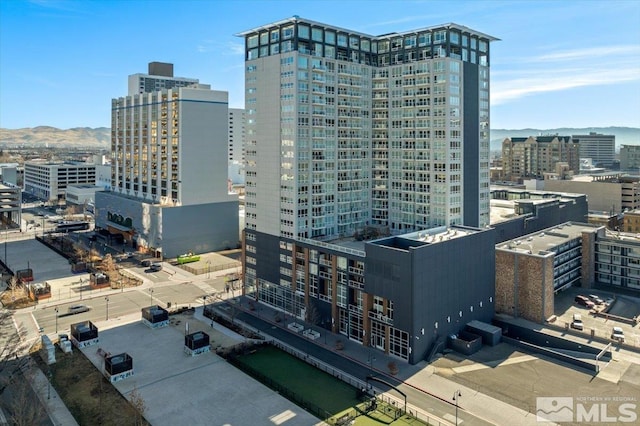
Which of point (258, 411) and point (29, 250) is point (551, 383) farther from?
point (29, 250)

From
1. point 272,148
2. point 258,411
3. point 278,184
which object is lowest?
point 258,411

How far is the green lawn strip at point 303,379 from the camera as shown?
2044 inches

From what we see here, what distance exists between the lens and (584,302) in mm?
80438

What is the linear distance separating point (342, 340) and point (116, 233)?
96758mm

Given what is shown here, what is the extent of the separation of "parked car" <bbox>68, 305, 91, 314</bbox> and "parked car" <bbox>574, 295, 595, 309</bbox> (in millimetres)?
86531

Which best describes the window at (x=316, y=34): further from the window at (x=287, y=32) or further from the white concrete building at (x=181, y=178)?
the white concrete building at (x=181, y=178)

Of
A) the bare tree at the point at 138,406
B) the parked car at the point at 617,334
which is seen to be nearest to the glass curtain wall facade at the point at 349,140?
the parked car at the point at 617,334

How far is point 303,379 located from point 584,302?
5370cm

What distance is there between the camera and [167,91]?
12550 cm

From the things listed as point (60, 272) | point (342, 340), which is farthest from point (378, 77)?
point (60, 272)

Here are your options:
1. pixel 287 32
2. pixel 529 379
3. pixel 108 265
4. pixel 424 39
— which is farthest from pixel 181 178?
pixel 529 379

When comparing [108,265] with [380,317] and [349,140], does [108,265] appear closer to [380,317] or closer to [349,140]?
[349,140]

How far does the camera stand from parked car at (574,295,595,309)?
79400 mm

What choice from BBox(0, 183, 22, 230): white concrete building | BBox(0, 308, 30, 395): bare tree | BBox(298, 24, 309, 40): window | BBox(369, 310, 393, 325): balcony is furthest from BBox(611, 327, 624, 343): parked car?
BBox(0, 183, 22, 230): white concrete building
